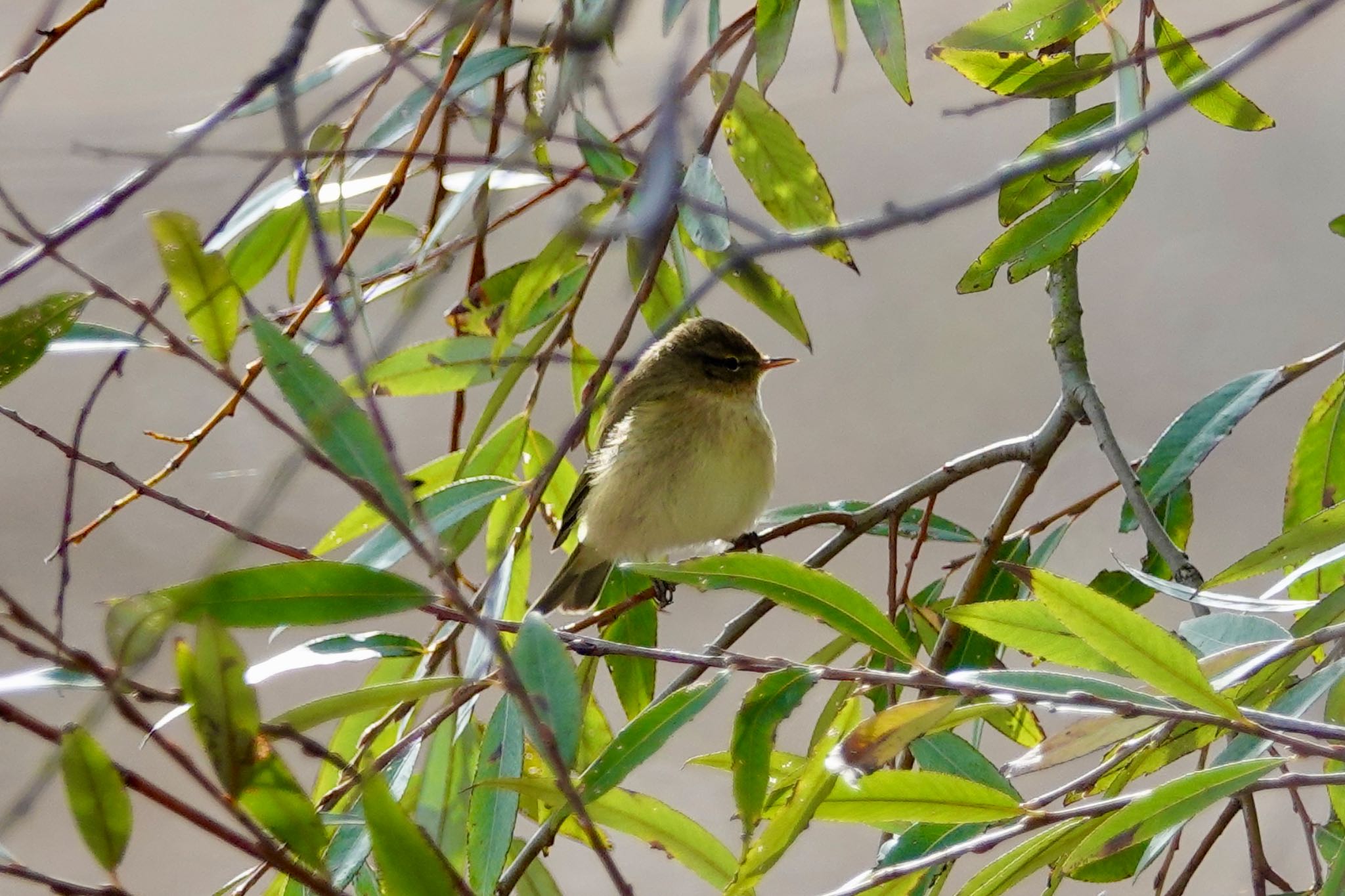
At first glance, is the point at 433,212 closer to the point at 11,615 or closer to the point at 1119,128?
the point at 11,615

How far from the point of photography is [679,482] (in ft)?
7.94

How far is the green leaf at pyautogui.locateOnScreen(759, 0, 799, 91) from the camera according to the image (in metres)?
1.38

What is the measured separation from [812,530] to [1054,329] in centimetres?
195

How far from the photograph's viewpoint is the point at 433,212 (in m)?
1.73

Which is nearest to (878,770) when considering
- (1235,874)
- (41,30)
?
(41,30)

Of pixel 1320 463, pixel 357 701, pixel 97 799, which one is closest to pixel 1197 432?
pixel 1320 463

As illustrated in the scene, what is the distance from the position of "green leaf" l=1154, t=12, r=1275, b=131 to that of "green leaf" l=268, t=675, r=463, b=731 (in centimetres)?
104

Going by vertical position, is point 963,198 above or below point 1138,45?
below

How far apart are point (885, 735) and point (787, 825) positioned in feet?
0.35

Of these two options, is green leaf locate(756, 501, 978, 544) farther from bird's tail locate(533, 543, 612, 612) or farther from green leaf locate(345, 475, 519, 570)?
bird's tail locate(533, 543, 612, 612)

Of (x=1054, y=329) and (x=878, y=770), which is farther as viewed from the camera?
(x=1054, y=329)

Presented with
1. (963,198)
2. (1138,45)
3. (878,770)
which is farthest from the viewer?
(1138,45)

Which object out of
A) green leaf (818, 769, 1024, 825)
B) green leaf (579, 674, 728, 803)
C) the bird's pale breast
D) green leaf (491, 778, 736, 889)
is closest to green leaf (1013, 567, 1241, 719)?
green leaf (818, 769, 1024, 825)

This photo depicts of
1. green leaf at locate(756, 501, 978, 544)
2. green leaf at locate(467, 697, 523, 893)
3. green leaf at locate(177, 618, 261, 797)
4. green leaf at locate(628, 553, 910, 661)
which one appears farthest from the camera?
green leaf at locate(756, 501, 978, 544)
